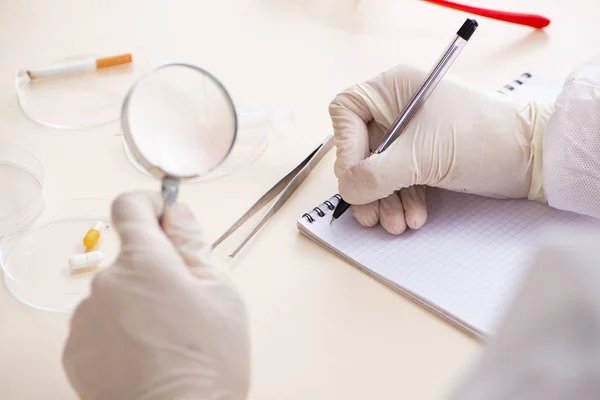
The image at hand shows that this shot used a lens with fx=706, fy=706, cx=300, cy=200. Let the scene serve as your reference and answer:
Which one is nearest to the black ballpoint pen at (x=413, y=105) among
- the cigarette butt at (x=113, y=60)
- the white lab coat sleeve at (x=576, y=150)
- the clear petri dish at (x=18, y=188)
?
the white lab coat sleeve at (x=576, y=150)

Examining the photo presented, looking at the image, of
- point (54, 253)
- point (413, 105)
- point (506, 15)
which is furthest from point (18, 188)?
point (506, 15)

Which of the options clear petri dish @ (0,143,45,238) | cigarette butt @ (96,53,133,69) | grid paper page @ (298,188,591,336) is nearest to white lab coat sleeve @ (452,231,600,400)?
grid paper page @ (298,188,591,336)

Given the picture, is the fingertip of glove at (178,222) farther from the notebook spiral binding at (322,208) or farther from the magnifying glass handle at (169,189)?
the notebook spiral binding at (322,208)

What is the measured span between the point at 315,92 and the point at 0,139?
586 millimetres

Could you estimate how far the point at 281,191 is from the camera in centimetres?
115

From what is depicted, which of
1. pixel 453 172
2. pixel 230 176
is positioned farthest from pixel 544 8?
pixel 230 176

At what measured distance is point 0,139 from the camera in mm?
1248

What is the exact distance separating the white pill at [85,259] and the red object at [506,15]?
3.35 ft

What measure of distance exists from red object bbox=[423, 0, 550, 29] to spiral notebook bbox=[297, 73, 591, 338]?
0.61 meters

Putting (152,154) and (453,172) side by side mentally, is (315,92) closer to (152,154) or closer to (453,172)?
(453,172)

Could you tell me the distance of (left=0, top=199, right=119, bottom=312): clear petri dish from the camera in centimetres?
99

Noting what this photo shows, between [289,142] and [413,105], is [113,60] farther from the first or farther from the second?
[413,105]

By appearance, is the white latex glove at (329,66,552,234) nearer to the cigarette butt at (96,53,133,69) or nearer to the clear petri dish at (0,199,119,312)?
the clear petri dish at (0,199,119,312)

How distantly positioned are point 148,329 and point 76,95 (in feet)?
2.46
